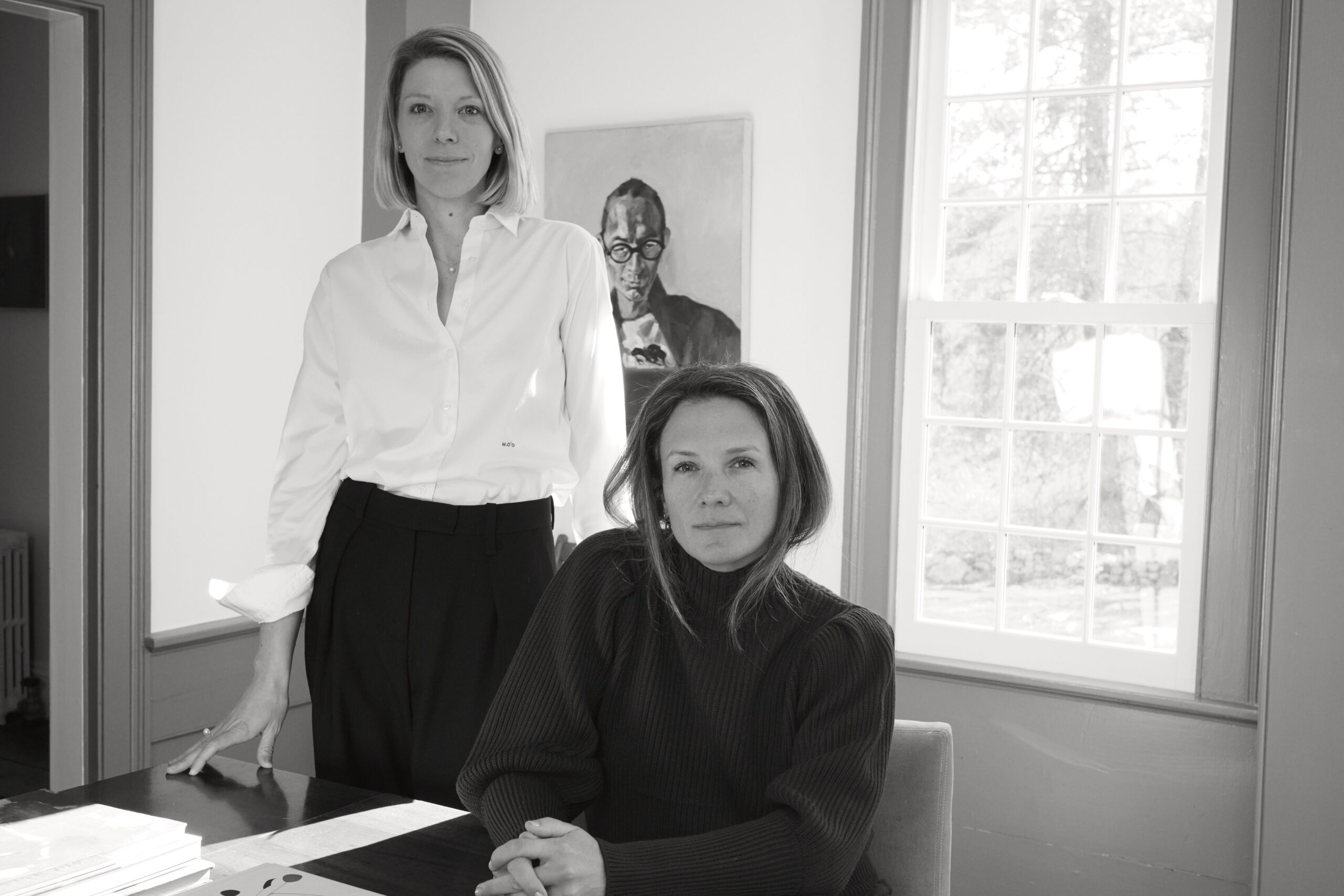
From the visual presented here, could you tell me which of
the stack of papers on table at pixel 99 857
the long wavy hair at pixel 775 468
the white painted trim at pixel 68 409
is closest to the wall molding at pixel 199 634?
the white painted trim at pixel 68 409

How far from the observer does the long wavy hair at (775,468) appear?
1442mm

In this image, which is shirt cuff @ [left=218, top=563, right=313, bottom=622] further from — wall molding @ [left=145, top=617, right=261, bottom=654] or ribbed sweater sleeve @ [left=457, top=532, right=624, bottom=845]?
wall molding @ [left=145, top=617, right=261, bottom=654]

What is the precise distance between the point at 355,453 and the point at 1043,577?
2134mm

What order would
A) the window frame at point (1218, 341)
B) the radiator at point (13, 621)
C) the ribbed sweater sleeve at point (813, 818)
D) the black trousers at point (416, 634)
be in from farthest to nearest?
the radiator at point (13, 621)
the window frame at point (1218, 341)
the black trousers at point (416, 634)
the ribbed sweater sleeve at point (813, 818)

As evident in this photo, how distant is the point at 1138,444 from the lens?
3.15m

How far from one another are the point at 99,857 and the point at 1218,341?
8.93ft

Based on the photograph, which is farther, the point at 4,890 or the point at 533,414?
the point at 533,414

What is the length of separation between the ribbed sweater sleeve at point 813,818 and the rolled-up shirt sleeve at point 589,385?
0.65 meters

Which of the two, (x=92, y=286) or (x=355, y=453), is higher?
(x=92, y=286)

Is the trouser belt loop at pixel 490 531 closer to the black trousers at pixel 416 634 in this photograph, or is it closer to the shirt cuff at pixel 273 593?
the black trousers at pixel 416 634

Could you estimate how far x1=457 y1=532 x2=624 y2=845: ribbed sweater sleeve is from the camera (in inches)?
54.3

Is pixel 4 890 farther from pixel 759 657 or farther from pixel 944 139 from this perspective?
pixel 944 139

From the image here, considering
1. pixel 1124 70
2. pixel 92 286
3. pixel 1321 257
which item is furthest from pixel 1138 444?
pixel 92 286

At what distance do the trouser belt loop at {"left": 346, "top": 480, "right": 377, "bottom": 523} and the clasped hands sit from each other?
774mm
